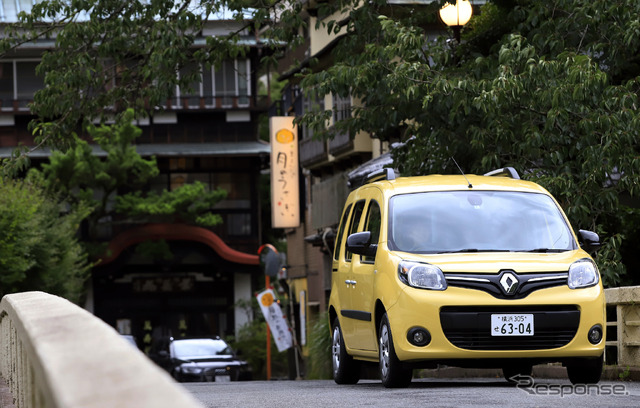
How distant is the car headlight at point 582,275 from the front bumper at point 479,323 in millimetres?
138

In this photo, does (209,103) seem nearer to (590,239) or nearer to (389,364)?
(590,239)

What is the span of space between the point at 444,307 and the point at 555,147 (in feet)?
19.9

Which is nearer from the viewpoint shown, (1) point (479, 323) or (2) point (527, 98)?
(1) point (479, 323)

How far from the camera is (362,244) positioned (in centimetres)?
1122

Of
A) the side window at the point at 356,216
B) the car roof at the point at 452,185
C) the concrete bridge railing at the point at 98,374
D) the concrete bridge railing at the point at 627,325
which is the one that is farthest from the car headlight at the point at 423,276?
the concrete bridge railing at the point at 98,374

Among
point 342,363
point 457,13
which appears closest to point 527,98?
point 457,13

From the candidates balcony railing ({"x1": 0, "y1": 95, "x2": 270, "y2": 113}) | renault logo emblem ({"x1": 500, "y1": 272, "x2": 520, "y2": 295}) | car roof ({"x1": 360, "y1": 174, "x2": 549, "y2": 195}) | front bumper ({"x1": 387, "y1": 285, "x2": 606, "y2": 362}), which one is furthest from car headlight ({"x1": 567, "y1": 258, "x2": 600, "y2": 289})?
balcony railing ({"x1": 0, "y1": 95, "x2": 270, "y2": 113})

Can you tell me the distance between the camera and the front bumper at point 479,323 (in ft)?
33.3

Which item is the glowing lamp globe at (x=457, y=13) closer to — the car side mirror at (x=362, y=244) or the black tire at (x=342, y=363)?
the black tire at (x=342, y=363)

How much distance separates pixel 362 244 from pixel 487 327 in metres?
1.57

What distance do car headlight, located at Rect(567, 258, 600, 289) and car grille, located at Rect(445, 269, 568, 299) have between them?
0.27m

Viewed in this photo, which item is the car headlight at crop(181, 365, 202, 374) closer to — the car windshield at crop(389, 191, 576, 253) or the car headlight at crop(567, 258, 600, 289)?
the car windshield at crop(389, 191, 576, 253)

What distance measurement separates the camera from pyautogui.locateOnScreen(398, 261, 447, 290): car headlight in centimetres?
1021

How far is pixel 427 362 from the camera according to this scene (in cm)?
1040
